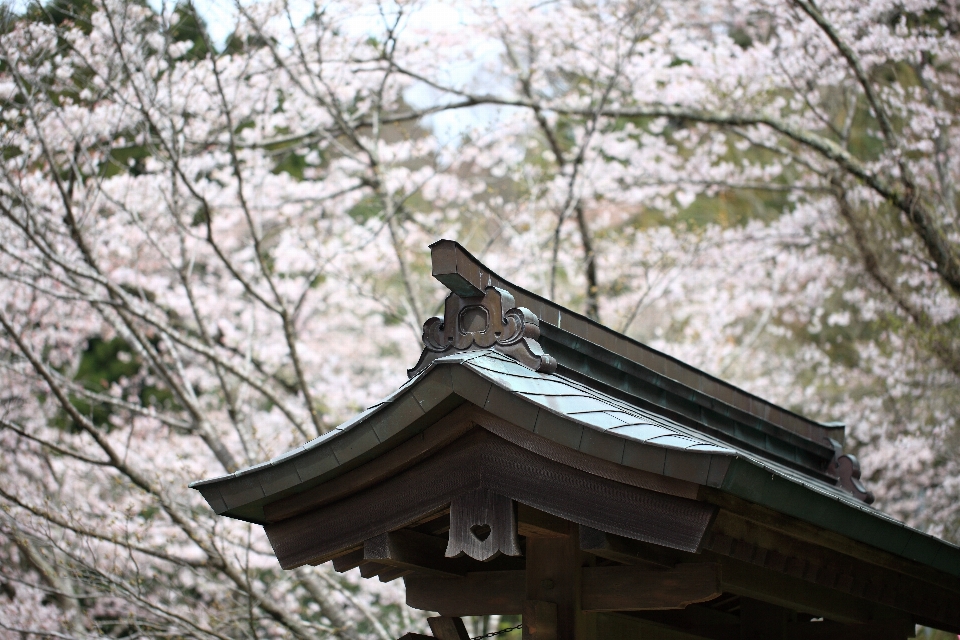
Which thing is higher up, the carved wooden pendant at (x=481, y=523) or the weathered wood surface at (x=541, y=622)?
the carved wooden pendant at (x=481, y=523)

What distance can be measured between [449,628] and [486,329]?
123 cm

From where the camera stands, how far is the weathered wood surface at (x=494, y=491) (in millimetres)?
2516

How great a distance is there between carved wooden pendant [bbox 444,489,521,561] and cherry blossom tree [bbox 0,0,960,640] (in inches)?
140

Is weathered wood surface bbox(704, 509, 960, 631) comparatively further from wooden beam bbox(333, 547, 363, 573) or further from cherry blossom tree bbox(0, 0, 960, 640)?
cherry blossom tree bbox(0, 0, 960, 640)

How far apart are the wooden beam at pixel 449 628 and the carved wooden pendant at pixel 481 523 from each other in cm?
84

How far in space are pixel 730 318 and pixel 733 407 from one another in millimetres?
8897

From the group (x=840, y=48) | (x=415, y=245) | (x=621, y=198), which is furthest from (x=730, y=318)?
(x=840, y=48)

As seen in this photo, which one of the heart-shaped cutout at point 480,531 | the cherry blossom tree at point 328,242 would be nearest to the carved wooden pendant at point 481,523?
the heart-shaped cutout at point 480,531

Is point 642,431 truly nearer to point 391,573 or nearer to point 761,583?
point 761,583

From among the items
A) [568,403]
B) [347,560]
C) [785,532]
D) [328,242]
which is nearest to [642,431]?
[568,403]

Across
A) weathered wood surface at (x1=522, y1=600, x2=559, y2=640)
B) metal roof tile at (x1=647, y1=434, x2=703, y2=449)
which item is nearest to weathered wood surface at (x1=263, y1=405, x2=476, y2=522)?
metal roof tile at (x1=647, y1=434, x2=703, y2=449)

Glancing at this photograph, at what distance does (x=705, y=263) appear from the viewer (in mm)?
12758

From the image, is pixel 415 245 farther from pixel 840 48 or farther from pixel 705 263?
pixel 840 48

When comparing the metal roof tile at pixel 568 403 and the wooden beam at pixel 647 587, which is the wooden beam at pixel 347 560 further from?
the metal roof tile at pixel 568 403
